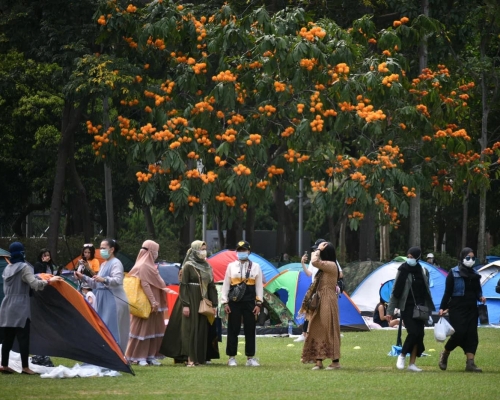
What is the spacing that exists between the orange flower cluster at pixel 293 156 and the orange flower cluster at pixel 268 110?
87 centimetres

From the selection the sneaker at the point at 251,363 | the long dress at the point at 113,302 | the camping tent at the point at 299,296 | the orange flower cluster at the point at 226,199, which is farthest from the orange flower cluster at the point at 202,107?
the long dress at the point at 113,302

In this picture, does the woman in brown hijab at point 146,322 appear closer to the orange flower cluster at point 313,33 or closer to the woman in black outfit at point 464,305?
the woman in black outfit at point 464,305

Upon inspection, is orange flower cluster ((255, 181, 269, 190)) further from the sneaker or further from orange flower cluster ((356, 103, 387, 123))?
the sneaker

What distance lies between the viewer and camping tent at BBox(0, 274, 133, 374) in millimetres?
14523

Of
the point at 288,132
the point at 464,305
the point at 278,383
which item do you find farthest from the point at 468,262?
the point at 288,132

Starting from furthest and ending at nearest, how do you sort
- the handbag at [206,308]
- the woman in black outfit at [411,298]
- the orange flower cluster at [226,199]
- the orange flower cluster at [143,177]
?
the orange flower cluster at [143,177]
the orange flower cluster at [226,199]
the handbag at [206,308]
the woman in black outfit at [411,298]

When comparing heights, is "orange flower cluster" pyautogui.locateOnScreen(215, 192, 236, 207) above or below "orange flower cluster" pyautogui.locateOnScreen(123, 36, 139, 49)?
below

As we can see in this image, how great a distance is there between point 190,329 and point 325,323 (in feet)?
6.09

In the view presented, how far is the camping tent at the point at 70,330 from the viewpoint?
47.6 ft

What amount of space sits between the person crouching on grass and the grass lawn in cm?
28

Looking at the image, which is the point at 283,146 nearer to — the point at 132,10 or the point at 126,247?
the point at 132,10

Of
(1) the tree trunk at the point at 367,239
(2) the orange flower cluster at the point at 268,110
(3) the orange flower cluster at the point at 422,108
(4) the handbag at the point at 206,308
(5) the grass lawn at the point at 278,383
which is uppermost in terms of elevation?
(3) the orange flower cluster at the point at 422,108

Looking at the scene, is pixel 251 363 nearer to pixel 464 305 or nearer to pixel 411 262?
pixel 411 262

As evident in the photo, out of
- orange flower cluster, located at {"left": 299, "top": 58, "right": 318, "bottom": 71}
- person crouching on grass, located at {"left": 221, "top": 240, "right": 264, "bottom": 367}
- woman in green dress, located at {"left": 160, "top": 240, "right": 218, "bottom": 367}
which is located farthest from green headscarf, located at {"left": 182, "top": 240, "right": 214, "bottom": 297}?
orange flower cluster, located at {"left": 299, "top": 58, "right": 318, "bottom": 71}
